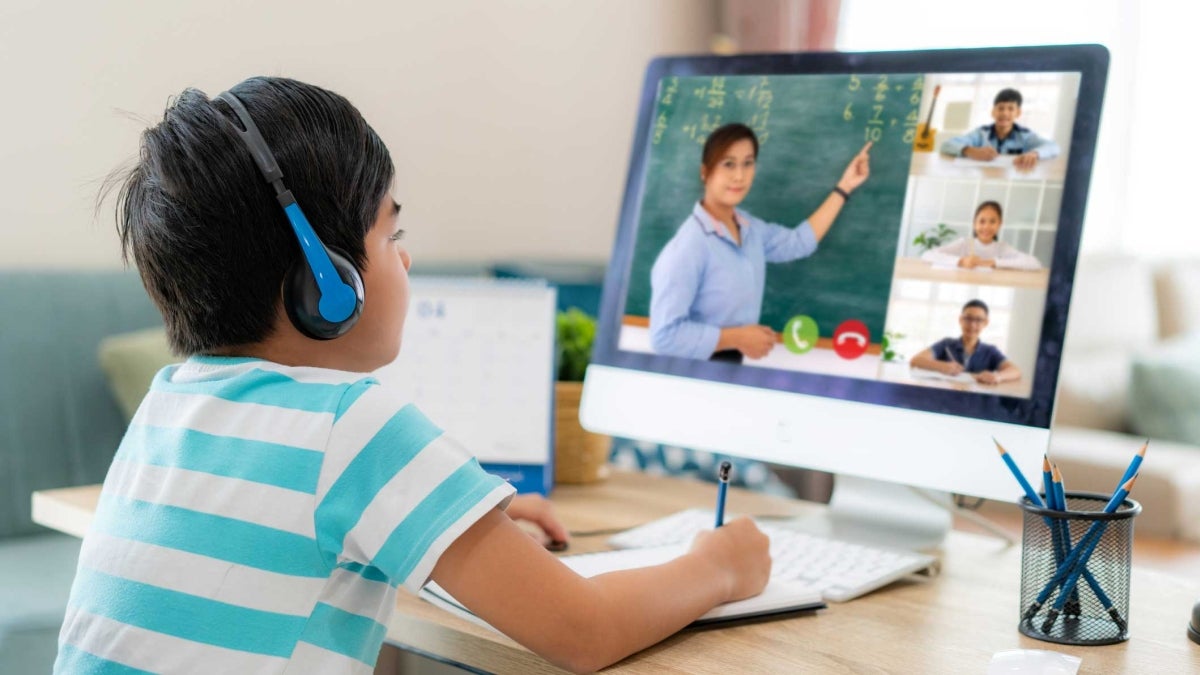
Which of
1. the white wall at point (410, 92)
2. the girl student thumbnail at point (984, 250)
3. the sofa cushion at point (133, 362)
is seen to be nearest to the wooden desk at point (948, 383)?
the girl student thumbnail at point (984, 250)

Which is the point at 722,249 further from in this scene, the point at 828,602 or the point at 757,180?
the point at 828,602

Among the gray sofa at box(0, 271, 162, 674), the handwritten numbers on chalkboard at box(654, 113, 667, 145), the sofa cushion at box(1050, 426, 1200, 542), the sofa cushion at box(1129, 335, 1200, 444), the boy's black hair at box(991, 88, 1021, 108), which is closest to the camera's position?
the boy's black hair at box(991, 88, 1021, 108)

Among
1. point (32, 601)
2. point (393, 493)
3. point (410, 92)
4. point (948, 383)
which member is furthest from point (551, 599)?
point (410, 92)

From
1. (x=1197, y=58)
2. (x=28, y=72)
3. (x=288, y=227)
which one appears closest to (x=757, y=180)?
(x=288, y=227)

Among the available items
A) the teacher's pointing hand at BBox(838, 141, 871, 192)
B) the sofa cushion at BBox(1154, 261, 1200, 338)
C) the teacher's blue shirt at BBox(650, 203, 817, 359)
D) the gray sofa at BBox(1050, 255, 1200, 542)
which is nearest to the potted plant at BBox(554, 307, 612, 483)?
the teacher's blue shirt at BBox(650, 203, 817, 359)

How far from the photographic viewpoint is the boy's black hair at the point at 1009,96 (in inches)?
41.7

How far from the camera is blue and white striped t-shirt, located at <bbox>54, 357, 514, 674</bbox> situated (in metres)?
0.73

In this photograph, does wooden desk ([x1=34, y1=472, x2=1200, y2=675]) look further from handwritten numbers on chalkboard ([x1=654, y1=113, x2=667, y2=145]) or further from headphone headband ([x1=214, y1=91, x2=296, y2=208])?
handwritten numbers on chalkboard ([x1=654, y1=113, x2=667, y2=145])

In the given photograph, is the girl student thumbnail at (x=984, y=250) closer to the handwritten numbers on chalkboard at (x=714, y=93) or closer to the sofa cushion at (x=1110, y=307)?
the handwritten numbers on chalkboard at (x=714, y=93)

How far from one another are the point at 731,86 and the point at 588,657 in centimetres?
71

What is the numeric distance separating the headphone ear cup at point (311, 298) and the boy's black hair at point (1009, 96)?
0.65 m

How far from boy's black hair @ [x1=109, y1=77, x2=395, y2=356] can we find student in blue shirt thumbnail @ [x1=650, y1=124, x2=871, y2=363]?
1.52 feet

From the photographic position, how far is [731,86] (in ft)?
4.05

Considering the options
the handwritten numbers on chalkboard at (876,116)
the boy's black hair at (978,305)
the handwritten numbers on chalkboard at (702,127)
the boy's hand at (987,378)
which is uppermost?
the handwritten numbers on chalkboard at (876,116)
